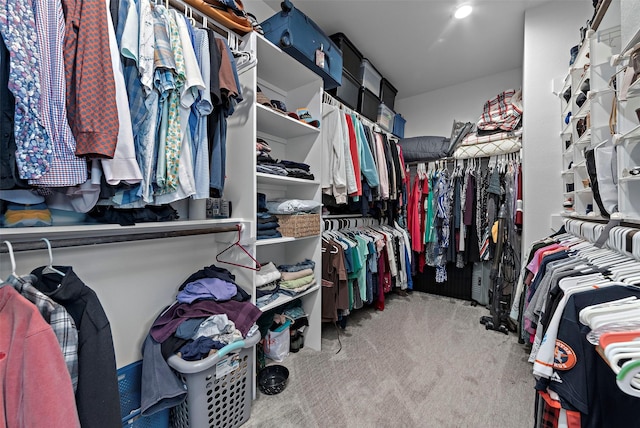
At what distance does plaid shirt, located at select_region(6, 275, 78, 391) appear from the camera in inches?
28.4

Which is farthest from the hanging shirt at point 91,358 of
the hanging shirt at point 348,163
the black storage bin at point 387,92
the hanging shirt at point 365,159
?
the black storage bin at point 387,92

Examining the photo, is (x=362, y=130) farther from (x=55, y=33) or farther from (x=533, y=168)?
(x=55, y=33)

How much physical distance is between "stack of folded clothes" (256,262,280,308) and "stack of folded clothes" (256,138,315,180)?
65cm

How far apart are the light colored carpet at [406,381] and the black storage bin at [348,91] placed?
2.15 metres

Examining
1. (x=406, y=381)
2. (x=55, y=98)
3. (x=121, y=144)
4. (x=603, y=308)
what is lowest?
(x=406, y=381)

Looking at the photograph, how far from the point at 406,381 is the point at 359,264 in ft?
2.87

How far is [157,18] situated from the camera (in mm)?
1015

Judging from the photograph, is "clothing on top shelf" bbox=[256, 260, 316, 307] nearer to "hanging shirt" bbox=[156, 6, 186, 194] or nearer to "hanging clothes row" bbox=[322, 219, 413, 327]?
"hanging clothes row" bbox=[322, 219, 413, 327]

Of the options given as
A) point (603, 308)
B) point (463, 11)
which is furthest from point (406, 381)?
point (463, 11)

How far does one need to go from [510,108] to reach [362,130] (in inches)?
71.1

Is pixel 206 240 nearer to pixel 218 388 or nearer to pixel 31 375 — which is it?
pixel 218 388

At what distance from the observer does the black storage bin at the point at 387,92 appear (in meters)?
3.07

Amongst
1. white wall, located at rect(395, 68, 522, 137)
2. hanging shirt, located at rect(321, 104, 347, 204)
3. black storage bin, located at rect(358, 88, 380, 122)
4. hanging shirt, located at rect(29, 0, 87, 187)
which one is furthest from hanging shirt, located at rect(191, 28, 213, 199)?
white wall, located at rect(395, 68, 522, 137)

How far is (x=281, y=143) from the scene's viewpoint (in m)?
2.08
